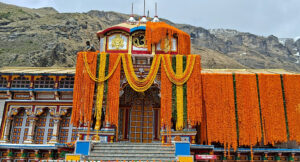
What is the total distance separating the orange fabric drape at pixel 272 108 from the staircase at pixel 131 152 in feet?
22.6

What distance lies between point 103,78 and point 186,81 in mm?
5421

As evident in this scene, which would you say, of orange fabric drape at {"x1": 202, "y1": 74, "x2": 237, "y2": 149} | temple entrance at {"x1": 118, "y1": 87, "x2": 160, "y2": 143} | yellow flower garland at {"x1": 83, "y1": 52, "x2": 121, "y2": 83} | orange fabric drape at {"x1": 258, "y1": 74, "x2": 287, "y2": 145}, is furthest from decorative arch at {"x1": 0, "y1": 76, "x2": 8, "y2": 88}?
orange fabric drape at {"x1": 258, "y1": 74, "x2": 287, "y2": 145}

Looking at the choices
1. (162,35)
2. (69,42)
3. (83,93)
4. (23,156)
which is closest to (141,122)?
(83,93)

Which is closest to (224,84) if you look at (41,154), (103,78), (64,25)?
(103,78)

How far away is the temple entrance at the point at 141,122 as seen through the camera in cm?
1777

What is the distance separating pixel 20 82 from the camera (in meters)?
18.0

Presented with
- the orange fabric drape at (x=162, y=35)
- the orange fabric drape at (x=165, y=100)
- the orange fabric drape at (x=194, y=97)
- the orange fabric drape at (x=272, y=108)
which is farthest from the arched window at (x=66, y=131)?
the orange fabric drape at (x=272, y=108)

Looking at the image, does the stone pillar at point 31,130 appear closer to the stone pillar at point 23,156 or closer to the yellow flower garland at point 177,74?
the stone pillar at point 23,156

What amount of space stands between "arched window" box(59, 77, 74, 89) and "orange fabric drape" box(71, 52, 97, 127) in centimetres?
258

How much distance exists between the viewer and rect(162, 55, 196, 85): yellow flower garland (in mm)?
15648

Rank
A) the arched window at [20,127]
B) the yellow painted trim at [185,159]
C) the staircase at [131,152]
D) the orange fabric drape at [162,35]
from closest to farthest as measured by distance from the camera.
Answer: the yellow painted trim at [185,159] < the staircase at [131,152] < the orange fabric drape at [162,35] < the arched window at [20,127]

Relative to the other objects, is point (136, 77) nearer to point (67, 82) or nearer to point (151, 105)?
point (151, 105)

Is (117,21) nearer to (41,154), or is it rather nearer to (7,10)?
(7,10)

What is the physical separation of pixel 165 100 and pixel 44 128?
9554mm
